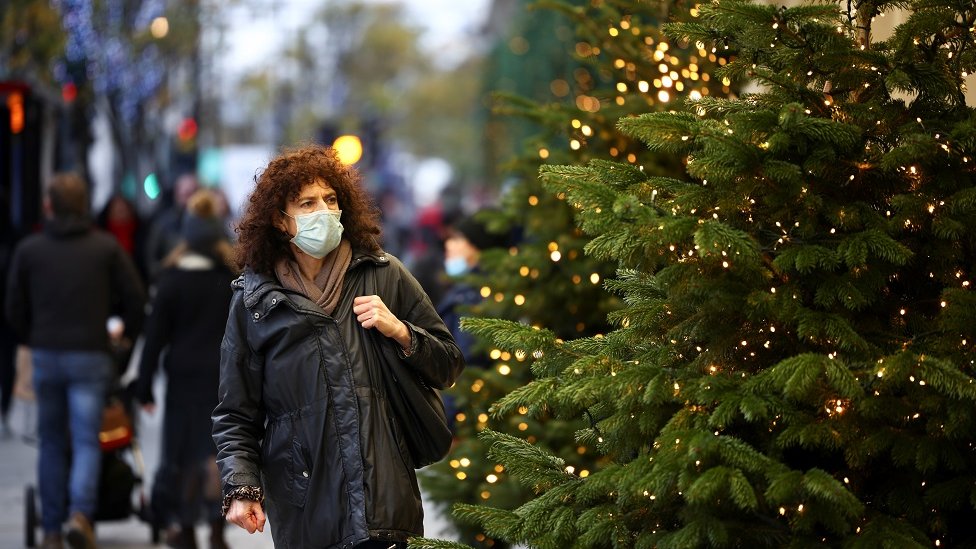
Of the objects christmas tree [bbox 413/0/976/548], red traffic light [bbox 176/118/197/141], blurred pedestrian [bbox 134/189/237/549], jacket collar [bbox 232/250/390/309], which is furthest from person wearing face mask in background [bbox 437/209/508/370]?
red traffic light [bbox 176/118/197/141]

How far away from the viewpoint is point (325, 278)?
4.48 m

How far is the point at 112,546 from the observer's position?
8969 millimetres

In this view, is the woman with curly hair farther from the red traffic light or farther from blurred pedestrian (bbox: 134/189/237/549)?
the red traffic light

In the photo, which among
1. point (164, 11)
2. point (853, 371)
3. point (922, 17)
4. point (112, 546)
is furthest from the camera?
point (164, 11)

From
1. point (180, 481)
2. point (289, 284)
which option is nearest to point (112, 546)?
point (180, 481)

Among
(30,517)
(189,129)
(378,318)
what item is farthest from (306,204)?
(189,129)

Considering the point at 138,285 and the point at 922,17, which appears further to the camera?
the point at 138,285

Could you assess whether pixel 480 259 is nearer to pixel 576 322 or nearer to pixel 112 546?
pixel 576 322

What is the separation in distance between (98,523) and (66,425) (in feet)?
5.25

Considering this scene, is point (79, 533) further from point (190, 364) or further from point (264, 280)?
point (264, 280)

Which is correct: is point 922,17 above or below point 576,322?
above

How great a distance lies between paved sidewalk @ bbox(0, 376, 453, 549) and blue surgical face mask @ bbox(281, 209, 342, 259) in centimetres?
299

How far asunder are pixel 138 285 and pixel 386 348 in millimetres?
4409

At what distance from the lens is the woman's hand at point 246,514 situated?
13.9ft
